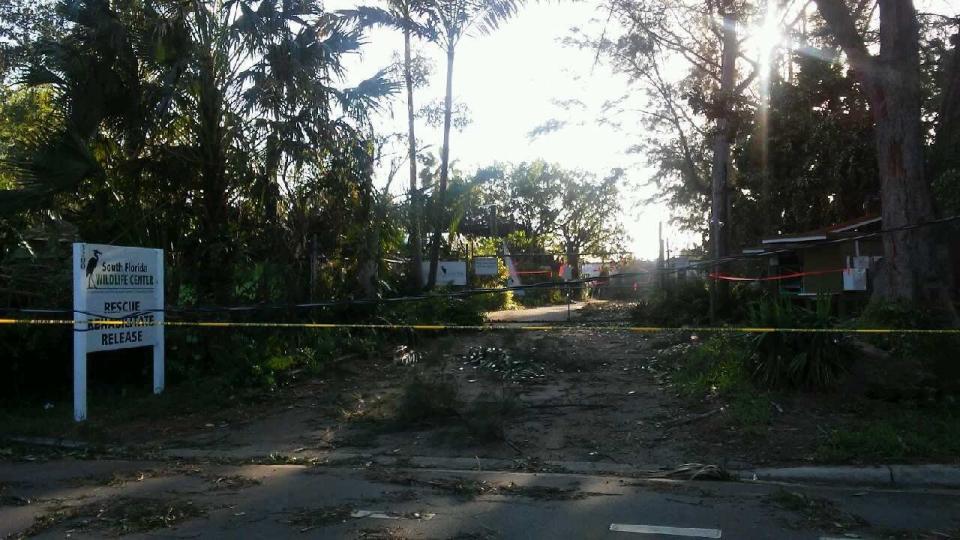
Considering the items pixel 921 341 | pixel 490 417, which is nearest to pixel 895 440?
pixel 921 341

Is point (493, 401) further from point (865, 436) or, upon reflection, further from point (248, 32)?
point (248, 32)

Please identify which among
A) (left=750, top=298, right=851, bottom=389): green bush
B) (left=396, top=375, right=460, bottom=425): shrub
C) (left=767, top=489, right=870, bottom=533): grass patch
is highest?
(left=750, top=298, right=851, bottom=389): green bush

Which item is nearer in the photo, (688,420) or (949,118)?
(688,420)

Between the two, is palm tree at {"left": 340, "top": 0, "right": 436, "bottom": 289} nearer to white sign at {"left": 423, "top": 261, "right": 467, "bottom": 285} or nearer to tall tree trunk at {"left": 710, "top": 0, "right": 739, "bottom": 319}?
white sign at {"left": 423, "top": 261, "right": 467, "bottom": 285}

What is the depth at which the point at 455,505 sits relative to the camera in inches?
230

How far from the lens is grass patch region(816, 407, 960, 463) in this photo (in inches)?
270

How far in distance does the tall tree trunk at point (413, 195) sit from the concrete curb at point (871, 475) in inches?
471

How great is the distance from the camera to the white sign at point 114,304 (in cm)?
921

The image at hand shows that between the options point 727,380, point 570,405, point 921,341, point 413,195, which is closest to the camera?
point 921,341

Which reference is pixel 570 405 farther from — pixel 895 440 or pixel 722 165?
pixel 722 165

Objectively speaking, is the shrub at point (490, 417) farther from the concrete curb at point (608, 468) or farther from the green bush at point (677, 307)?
the green bush at point (677, 307)

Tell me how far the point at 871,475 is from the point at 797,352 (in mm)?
2496

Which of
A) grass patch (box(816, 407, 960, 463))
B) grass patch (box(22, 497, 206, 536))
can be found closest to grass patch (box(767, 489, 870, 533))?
grass patch (box(816, 407, 960, 463))

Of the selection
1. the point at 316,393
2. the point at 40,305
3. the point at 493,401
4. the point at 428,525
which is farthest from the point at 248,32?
the point at 428,525
